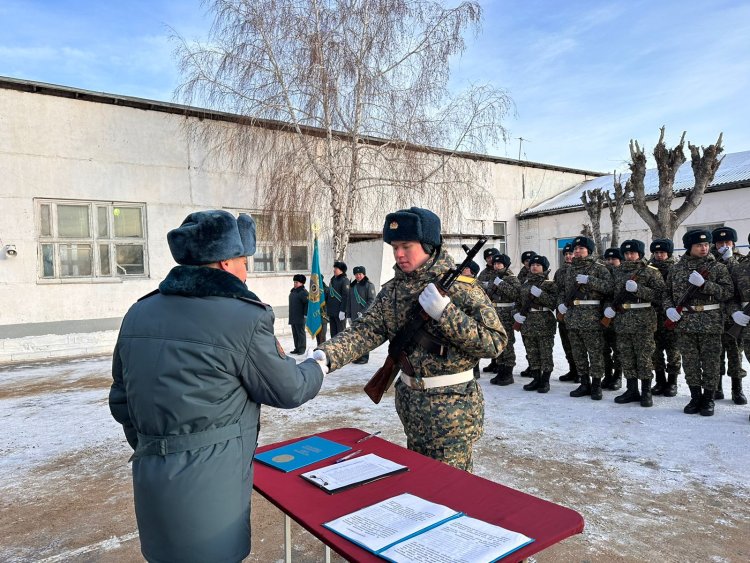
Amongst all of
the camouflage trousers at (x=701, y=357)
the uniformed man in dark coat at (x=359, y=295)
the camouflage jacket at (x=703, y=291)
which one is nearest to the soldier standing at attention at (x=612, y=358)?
the camouflage jacket at (x=703, y=291)

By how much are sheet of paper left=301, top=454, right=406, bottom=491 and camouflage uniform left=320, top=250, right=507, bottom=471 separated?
384 millimetres

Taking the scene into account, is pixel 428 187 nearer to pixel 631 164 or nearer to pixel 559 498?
pixel 631 164

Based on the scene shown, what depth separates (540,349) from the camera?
267 inches

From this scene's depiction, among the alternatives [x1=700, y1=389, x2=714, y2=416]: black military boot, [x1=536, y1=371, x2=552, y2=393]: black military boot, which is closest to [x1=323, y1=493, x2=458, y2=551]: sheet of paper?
[x1=700, y1=389, x2=714, y2=416]: black military boot

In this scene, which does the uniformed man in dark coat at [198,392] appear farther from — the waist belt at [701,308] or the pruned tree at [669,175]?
the pruned tree at [669,175]

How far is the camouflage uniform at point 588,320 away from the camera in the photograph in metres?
6.18

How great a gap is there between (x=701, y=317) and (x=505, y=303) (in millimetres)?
2660

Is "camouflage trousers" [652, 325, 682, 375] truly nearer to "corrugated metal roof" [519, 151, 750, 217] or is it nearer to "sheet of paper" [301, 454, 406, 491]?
"sheet of paper" [301, 454, 406, 491]

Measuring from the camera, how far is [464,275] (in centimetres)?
247

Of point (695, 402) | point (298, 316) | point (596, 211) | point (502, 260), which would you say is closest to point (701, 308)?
point (695, 402)

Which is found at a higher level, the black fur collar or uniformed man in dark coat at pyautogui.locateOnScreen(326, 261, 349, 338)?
the black fur collar

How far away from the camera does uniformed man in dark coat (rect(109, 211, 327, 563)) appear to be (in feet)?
5.13

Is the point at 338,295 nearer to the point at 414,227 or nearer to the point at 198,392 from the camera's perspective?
the point at 414,227

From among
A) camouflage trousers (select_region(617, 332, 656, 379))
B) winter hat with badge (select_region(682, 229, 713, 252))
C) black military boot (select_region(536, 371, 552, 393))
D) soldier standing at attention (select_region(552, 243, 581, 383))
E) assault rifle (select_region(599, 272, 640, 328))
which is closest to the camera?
winter hat with badge (select_region(682, 229, 713, 252))
